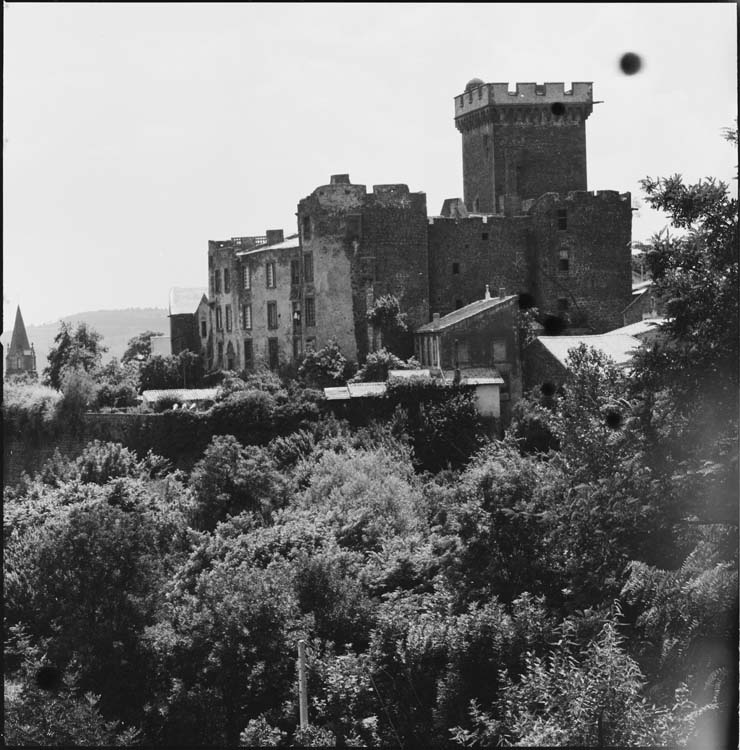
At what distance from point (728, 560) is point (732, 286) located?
2.53 m

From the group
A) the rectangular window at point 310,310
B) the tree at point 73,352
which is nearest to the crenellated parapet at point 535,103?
the rectangular window at point 310,310

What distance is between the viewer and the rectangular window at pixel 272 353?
135 feet

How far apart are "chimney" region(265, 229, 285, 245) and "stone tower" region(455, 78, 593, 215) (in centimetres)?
654

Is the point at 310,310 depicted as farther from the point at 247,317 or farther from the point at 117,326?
the point at 117,326

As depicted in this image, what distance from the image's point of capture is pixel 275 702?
859 inches

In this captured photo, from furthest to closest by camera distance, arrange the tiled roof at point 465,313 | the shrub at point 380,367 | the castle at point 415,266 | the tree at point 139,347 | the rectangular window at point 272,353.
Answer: the tree at point 139,347
the rectangular window at point 272,353
the castle at point 415,266
the shrub at point 380,367
the tiled roof at point 465,313

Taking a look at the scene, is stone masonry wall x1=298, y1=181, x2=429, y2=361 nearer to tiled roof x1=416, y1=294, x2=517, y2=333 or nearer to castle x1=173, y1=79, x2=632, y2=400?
castle x1=173, y1=79, x2=632, y2=400

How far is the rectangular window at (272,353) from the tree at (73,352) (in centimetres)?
567

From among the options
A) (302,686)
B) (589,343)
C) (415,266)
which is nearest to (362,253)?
(415,266)

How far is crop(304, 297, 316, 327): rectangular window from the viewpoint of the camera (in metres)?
39.9

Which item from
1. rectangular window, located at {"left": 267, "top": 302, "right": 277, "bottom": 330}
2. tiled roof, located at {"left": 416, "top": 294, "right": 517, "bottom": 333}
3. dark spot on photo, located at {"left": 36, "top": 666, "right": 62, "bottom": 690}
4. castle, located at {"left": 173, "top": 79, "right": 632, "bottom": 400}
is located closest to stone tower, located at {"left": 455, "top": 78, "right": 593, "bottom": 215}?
castle, located at {"left": 173, "top": 79, "right": 632, "bottom": 400}

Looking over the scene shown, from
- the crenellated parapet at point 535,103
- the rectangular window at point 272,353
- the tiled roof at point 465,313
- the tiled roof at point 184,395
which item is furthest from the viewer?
the crenellated parapet at point 535,103

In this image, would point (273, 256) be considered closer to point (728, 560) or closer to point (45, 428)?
point (45, 428)

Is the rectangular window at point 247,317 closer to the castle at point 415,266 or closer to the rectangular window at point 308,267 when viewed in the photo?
the castle at point 415,266
